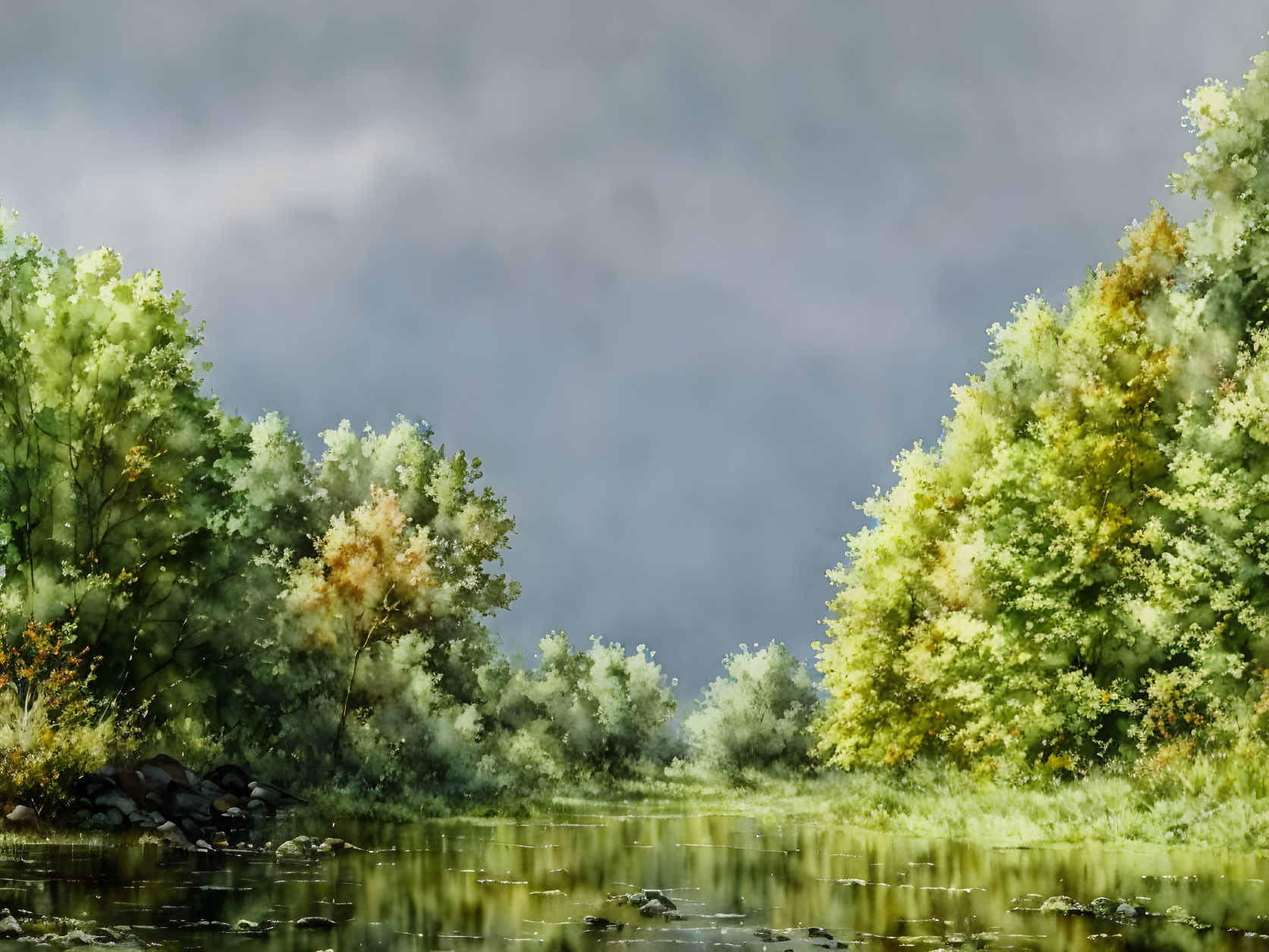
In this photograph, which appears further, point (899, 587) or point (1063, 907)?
point (899, 587)

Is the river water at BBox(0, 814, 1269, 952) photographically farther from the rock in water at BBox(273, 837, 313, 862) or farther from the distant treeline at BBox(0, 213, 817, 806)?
the distant treeline at BBox(0, 213, 817, 806)

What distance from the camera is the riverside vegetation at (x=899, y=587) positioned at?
28062mm

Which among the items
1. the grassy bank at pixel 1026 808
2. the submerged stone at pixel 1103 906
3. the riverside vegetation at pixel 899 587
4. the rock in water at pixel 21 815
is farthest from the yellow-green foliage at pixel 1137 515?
the rock in water at pixel 21 815

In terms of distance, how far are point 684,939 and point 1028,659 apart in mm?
22726

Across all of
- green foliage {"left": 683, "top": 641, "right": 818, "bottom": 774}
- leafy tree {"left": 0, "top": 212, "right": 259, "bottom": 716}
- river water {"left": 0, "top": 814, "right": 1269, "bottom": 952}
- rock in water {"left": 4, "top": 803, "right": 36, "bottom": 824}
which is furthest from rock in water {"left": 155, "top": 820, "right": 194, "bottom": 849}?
green foliage {"left": 683, "top": 641, "right": 818, "bottom": 774}

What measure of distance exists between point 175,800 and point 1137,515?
1027 inches

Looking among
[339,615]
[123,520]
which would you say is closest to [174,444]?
[123,520]

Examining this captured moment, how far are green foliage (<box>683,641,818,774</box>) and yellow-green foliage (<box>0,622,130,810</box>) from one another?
54.2m

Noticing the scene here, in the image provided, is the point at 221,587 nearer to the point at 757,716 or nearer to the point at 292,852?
the point at 292,852

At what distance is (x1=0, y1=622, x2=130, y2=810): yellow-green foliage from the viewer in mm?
21766

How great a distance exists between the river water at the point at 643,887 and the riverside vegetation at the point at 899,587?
453 cm

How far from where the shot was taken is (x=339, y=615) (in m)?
44.5

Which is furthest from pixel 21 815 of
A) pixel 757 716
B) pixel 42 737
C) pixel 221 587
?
pixel 757 716

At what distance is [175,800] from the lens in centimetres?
2705
